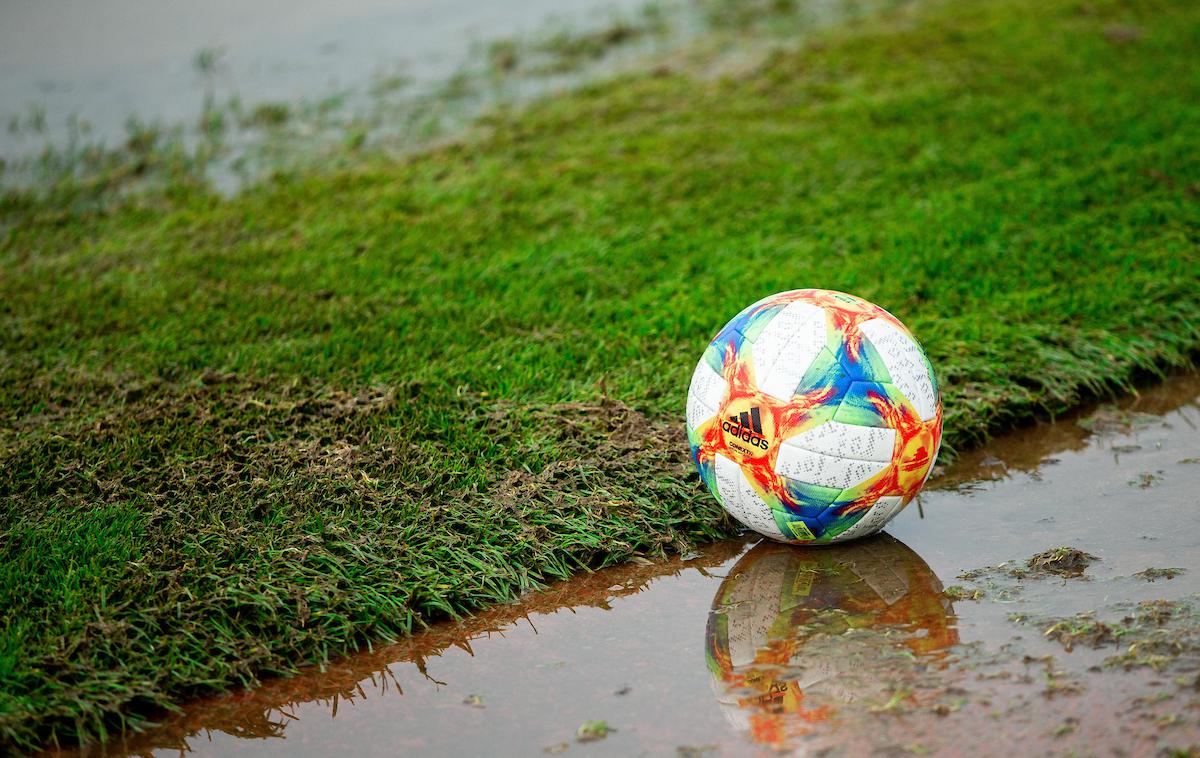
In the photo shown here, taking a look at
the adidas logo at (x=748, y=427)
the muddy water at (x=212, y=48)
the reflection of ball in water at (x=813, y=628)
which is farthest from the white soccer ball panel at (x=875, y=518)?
the muddy water at (x=212, y=48)

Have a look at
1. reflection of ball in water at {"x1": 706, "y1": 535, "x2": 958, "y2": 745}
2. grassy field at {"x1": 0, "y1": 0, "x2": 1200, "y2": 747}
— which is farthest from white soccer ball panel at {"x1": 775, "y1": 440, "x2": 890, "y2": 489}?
grassy field at {"x1": 0, "y1": 0, "x2": 1200, "y2": 747}

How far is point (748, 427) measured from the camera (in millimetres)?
4535

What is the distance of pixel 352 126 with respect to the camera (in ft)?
35.2

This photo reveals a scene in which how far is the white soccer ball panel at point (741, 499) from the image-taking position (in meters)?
4.61

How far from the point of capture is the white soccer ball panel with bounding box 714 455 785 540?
15.1 ft

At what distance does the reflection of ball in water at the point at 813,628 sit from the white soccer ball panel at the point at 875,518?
0.35ft

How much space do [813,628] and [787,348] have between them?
1.06 meters

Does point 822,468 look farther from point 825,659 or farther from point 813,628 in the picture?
point 825,659

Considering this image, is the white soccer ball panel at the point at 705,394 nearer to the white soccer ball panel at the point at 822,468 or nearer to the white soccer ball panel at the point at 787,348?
the white soccer ball panel at the point at 787,348

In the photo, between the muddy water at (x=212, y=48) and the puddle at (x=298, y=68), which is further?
the muddy water at (x=212, y=48)

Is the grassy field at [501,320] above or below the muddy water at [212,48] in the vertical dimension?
below

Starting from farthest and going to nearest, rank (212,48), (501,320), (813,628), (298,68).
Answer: (212,48), (298,68), (501,320), (813,628)

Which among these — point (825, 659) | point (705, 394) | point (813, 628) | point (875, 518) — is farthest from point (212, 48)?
point (825, 659)

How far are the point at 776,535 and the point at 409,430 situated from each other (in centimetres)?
185
